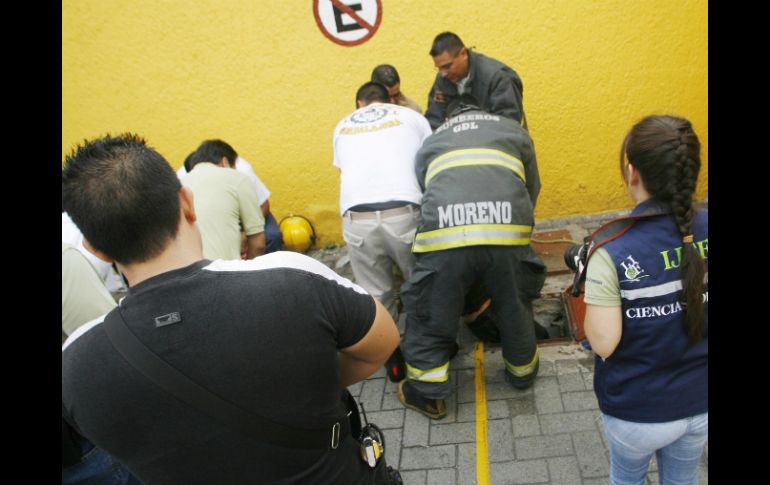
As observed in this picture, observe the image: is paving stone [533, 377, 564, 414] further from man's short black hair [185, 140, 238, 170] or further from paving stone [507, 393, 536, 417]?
man's short black hair [185, 140, 238, 170]

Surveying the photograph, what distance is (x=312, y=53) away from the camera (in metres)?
5.23

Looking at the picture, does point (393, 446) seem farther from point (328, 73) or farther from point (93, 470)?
point (328, 73)

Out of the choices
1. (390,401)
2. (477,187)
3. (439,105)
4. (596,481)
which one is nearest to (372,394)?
(390,401)

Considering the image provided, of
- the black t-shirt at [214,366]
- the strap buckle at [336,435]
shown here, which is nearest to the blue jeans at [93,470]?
the black t-shirt at [214,366]

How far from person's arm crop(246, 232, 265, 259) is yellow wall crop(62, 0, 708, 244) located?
2082 mm

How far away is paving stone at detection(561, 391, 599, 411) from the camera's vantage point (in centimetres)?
326

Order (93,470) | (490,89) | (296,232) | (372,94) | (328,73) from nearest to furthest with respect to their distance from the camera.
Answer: (93,470) → (372,94) → (490,89) → (328,73) → (296,232)

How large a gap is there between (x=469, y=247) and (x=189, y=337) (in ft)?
6.52

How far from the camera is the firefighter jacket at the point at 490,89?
430 centimetres

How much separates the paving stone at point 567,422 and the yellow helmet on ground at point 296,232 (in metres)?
3.22

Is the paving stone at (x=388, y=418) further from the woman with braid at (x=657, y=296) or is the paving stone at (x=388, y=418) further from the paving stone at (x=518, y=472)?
the woman with braid at (x=657, y=296)

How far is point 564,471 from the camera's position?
285cm

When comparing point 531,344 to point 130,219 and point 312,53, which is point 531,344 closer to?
point 130,219
